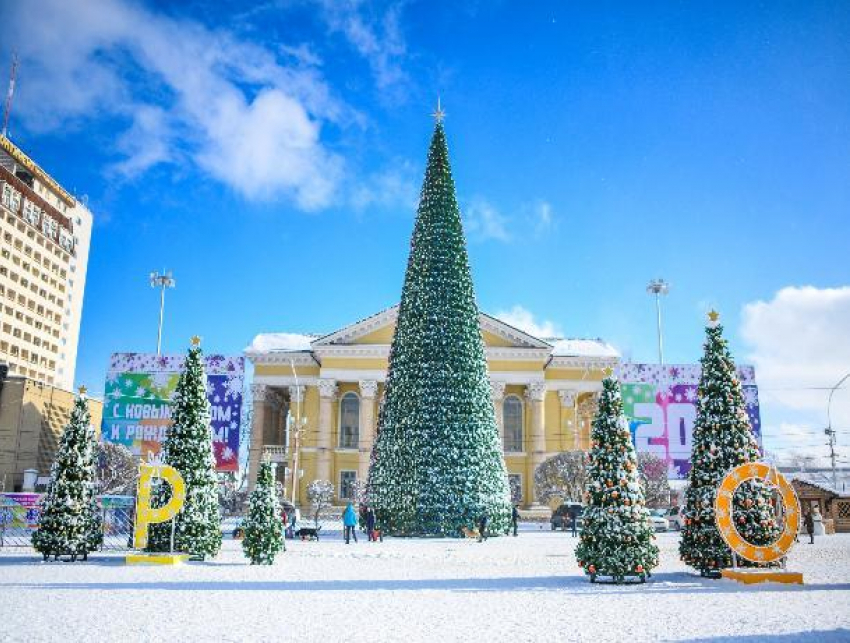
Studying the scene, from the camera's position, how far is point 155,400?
52.8m

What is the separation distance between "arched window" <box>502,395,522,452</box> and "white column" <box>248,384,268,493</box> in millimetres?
17699

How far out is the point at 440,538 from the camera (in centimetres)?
2438

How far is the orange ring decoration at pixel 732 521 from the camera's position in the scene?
13.6 metres

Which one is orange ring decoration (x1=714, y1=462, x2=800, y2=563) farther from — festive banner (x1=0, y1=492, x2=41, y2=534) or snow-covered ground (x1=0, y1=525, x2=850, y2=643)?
festive banner (x1=0, y1=492, x2=41, y2=534)

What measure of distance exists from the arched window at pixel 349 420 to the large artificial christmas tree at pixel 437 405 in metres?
30.7

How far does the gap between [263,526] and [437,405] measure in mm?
8455

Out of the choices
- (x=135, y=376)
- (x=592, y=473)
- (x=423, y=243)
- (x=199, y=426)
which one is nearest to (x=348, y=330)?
(x=135, y=376)

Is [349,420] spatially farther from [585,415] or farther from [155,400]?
[585,415]

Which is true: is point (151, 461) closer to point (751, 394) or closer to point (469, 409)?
point (469, 409)

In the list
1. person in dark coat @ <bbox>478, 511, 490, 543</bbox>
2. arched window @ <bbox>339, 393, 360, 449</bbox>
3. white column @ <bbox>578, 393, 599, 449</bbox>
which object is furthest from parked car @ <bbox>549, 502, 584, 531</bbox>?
arched window @ <bbox>339, 393, 360, 449</bbox>

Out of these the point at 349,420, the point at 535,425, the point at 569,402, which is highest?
the point at 569,402

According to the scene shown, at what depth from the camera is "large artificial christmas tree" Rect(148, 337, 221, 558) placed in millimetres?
17281

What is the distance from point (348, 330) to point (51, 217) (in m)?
47.0

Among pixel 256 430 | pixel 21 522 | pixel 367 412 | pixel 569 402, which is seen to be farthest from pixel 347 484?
pixel 21 522
